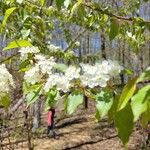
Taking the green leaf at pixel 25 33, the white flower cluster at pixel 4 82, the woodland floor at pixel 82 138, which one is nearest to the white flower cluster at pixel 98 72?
the white flower cluster at pixel 4 82

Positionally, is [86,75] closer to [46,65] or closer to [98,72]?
[98,72]

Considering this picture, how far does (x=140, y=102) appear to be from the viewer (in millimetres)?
925

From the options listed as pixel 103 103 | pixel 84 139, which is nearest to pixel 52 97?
pixel 103 103

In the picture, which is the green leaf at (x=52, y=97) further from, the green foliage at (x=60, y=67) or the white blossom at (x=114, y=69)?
the white blossom at (x=114, y=69)

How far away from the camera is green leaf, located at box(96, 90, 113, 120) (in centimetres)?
114

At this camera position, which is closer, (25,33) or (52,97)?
(52,97)

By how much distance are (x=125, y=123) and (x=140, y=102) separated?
0.07 m

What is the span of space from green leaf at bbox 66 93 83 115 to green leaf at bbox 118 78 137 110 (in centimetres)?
28

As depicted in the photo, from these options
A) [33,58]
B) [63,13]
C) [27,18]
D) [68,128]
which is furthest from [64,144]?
[33,58]

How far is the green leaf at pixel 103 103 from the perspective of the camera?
1145mm

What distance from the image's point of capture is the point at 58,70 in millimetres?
1428

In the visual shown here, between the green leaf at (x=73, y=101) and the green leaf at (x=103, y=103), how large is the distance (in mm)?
59

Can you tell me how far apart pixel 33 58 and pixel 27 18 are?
1925mm

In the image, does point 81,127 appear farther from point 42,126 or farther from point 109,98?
point 109,98
